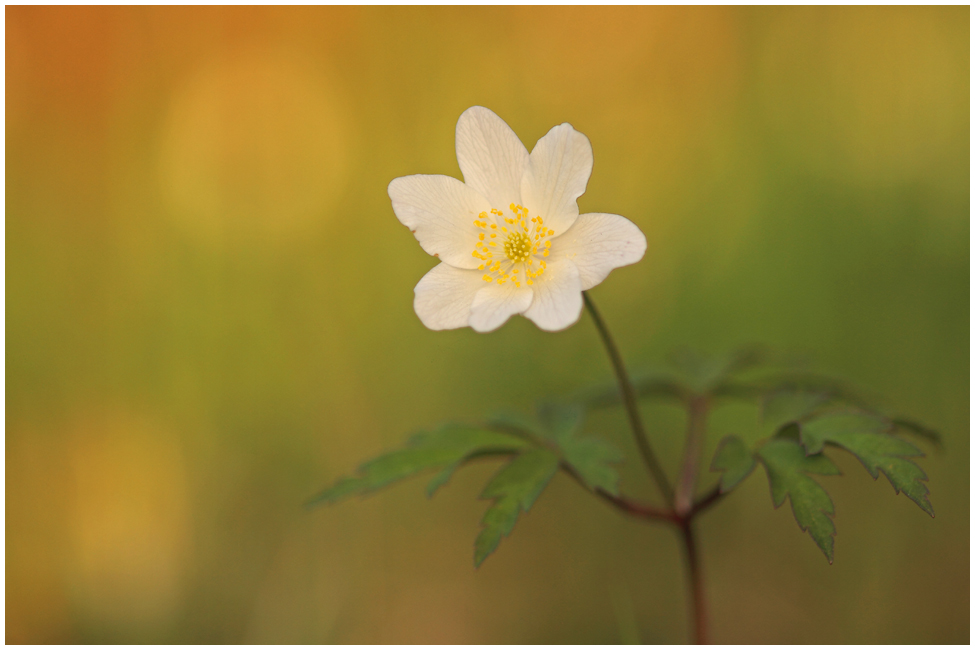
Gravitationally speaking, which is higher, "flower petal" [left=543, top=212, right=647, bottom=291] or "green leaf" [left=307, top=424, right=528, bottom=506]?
"flower petal" [left=543, top=212, right=647, bottom=291]

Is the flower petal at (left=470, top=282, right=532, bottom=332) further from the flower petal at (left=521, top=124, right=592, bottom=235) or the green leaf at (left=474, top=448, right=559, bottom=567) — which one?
the green leaf at (left=474, top=448, right=559, bottom=567)

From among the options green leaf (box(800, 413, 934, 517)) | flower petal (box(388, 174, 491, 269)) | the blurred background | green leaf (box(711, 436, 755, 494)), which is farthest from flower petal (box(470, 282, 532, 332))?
the blurred background

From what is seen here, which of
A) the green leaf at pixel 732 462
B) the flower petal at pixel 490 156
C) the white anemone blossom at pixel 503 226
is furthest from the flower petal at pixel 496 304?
the green leaf at pixel 732 462

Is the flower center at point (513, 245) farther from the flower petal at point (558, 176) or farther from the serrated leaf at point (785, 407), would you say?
the serrated leaf at point (785, 407)

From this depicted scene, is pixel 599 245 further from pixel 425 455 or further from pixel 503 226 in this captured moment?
pixel 425 455

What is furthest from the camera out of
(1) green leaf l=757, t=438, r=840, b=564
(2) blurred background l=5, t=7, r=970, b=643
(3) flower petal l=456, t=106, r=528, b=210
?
(2) blurred background l=5, t=7, r=970, b=643

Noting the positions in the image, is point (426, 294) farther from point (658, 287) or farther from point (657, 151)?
point (657, 151)
